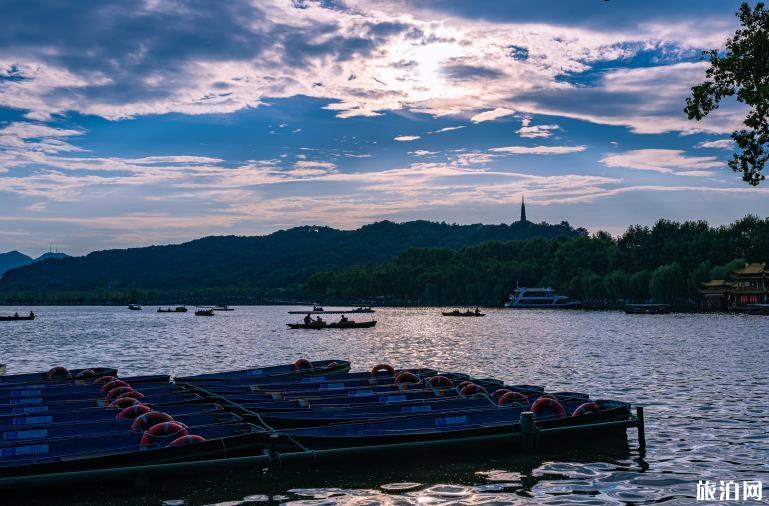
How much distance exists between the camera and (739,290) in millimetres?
180500

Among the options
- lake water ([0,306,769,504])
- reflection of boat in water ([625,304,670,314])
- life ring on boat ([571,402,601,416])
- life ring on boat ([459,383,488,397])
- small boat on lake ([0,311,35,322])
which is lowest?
reflection of boat in water ([625,304,670,314])

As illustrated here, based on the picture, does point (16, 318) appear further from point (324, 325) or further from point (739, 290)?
point (739, 290)

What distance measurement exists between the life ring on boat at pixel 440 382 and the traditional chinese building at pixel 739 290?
544 feet

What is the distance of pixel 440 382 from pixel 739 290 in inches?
6680

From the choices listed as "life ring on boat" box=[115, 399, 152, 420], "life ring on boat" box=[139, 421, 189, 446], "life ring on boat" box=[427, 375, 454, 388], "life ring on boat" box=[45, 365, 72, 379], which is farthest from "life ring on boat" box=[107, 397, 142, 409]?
"life ring on boat" box=[45, 365, 72, 379]

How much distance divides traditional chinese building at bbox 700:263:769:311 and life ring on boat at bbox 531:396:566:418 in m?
169

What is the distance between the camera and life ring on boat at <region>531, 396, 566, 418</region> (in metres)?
26.1

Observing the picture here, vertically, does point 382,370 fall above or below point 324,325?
above

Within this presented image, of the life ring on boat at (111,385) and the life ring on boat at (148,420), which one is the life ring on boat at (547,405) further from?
the life ring on boat at (111,385)

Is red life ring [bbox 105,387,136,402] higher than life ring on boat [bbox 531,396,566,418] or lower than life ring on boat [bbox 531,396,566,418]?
higher

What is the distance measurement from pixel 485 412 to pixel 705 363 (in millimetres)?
36474

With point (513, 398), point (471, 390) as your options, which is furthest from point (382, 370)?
point (513, 398)

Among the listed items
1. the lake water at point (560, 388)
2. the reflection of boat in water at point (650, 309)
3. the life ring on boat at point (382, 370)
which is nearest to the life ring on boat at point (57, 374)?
the life ring on boat at point (382, 370)

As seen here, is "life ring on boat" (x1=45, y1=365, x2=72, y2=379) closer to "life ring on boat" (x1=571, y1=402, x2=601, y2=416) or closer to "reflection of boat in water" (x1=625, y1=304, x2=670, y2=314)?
"life ring on boat" (x1=571, y1=402, x2=601, y2=416)
